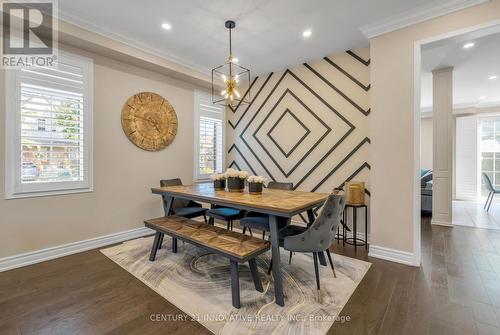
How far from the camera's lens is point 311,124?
3977 mm

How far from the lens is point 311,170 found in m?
3.99

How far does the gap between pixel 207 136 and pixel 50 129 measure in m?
2.55

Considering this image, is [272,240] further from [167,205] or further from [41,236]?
[41,236]

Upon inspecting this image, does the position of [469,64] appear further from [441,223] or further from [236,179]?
[236,179]

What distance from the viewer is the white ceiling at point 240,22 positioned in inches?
99.8

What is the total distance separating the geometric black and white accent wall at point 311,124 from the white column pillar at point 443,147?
7.20ft

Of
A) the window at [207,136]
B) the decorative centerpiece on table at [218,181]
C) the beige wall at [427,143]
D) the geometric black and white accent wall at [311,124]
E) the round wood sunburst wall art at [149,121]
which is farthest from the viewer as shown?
the beige wall at [427,143]

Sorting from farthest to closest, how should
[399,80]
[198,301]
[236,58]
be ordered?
[236,58] < [399,80] < [198,301]

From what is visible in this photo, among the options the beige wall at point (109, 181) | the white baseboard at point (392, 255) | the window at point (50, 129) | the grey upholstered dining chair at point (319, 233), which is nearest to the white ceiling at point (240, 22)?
the beige wall at point (109, 181)

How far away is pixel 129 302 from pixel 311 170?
3102mm

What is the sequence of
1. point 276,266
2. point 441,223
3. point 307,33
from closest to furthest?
point 276,266 < point 307,33 < point 441,223

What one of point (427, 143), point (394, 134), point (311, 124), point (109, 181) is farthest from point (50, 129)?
point (427, 143)

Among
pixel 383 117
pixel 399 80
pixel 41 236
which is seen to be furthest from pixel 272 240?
pixel 41 236

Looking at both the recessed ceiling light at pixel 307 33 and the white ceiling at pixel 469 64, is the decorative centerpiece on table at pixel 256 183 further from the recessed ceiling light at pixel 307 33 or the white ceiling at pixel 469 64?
the white ceiling at pixel 469 64
